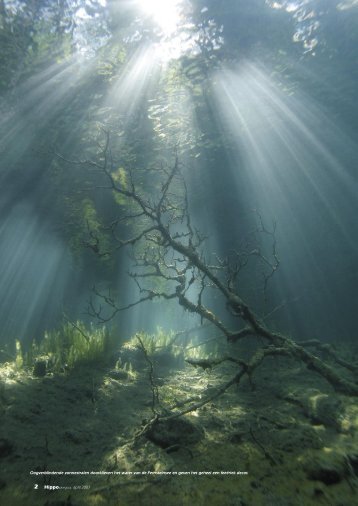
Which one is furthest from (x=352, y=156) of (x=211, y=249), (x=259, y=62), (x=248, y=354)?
(x=248, y=354)

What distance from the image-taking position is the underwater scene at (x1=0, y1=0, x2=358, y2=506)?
278 cm

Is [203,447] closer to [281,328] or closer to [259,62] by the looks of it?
[281,328]

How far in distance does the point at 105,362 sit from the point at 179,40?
28.2 ft

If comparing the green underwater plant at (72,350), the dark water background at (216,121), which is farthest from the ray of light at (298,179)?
the green underwater plant at (72,350)

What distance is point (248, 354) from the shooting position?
26.2 feet

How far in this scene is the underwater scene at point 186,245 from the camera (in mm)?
2779

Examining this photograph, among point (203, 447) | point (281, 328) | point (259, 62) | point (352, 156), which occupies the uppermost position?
point (259, 62)

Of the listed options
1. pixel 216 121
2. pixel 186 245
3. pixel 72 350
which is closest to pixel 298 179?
pixel 216 121

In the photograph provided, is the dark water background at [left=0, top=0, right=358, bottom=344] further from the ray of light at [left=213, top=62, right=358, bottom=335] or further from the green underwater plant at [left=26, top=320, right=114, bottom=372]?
the green underwater plant at [left=26, top=320, right=114, bottom=372]

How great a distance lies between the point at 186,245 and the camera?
977 cm

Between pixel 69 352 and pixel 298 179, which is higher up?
pixel 298 179

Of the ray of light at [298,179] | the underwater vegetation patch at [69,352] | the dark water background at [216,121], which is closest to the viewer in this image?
the underwater vegetation patch at [69,352]

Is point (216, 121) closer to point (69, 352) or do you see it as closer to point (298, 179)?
point (298, 179)

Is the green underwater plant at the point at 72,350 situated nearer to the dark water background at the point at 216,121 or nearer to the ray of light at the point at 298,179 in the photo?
the dark water background at the point at 216,121
